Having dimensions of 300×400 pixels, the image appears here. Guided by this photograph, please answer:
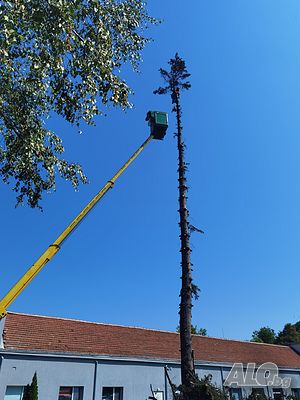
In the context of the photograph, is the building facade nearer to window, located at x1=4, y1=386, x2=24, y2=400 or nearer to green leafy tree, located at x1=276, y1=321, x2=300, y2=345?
window, located at x1=4, y1=386, x2=24, y2=400

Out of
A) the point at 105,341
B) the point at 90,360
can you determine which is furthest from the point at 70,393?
the point at 105,341

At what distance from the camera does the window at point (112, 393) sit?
1756 cm

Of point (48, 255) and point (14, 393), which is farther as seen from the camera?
point (14, 393)

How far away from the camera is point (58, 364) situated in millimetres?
16375

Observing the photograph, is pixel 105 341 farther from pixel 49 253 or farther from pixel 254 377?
pixel 49 253

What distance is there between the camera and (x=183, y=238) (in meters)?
13.1

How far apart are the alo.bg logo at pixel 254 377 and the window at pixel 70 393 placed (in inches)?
428

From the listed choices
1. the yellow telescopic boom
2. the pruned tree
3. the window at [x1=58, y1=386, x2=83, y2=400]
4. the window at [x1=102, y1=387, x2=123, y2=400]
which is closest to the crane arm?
the yellow telescopic boom

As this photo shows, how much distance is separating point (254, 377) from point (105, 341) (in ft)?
41.3

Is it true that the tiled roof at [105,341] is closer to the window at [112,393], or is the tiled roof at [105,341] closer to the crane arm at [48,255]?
the window at [112,393]

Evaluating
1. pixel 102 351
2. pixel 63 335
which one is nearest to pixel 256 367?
pixel 102 351

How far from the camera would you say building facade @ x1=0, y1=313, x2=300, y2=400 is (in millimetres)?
15250

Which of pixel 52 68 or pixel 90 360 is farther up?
pixel 52 68

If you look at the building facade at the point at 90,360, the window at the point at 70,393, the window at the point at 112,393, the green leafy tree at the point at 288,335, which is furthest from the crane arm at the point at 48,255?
the green leafy tree at the point at 288,335
